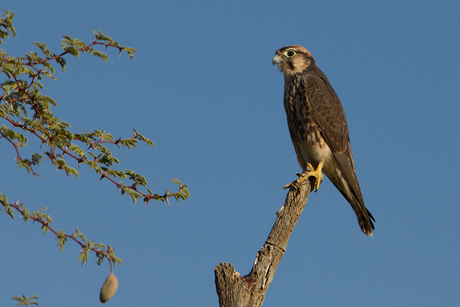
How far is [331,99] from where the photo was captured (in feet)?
16.9

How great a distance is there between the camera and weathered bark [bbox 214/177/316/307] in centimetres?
320

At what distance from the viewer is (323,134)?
493 centimetres

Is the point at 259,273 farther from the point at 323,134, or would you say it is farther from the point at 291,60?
the point at 291,60

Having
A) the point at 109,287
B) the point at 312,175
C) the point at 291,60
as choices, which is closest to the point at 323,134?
the point at 312,175

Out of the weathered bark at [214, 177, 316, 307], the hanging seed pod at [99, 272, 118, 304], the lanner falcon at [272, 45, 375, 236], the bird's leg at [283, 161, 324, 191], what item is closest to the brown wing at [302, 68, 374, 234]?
the lanner falcon at [272, 45, 375, 236]

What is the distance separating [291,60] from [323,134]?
1208mm

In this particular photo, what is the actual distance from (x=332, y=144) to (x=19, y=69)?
3586mm

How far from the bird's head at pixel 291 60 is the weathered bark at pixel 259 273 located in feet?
7.97

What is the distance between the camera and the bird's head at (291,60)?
5.55m

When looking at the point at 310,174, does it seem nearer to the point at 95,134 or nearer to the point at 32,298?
the point at 95,134

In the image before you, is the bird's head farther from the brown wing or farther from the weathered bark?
the weathered bark

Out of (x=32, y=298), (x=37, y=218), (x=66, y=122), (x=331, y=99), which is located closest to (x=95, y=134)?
(x=66, y=122)

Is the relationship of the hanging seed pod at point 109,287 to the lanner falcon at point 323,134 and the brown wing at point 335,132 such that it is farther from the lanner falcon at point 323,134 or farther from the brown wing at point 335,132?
the brown wing at point 335,132

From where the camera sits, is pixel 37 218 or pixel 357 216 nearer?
pixel 37 218
